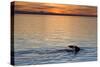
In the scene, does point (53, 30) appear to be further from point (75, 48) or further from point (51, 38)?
point (75, 48)

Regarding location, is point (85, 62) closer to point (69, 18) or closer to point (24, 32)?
point (69, 18)

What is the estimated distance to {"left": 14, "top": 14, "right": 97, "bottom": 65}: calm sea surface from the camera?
7.27ft

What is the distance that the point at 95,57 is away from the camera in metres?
2.58

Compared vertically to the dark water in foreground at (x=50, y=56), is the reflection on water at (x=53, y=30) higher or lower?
higher

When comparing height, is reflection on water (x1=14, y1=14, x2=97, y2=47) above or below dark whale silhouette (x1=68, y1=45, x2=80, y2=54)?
above

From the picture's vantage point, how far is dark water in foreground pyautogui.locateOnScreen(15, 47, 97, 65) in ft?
7.25

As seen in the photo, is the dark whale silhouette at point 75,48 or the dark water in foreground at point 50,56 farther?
the dark whale silhouette at point 75,48

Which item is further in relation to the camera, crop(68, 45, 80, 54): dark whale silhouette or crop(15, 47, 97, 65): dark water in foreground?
crop(68, 45, 80, 54): dark whale silhouette

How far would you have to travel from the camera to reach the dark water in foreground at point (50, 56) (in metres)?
2.21

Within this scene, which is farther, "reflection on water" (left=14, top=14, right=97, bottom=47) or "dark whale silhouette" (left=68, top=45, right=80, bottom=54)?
"dark whale silhouette" (left=68, top=45, right=80, bottom=54)

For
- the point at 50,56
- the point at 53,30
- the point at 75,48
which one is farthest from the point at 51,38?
the point at 75,48

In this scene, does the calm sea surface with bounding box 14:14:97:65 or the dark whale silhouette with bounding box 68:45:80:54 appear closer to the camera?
the calm sea surface with bounding box 14:14:97:65
